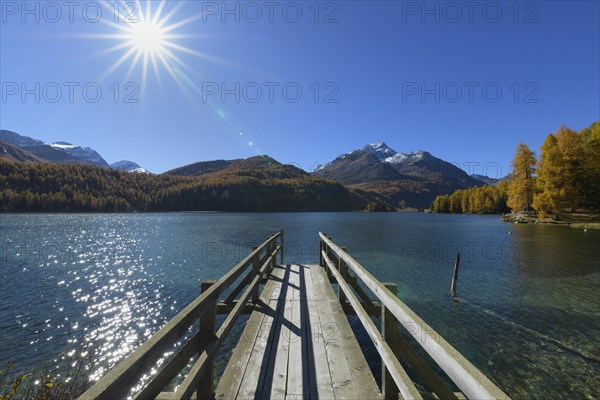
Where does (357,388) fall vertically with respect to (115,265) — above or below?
above

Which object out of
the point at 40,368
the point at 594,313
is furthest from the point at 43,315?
the point at 594,313

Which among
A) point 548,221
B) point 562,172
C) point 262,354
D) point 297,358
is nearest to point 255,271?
point 262,354

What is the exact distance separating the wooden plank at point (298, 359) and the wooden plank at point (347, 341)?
0.44m

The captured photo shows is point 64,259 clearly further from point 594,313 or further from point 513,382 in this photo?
point 594,313

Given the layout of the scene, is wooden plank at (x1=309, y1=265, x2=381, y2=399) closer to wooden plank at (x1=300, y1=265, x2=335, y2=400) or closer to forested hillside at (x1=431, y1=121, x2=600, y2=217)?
wooden plank at (x1=300, y1=265, x2=335, y2=400)

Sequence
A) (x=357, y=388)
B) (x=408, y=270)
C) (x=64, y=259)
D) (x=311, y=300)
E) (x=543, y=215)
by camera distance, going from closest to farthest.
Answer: (x=357, y=388) < (x=311, y=300) < (x=408, y=270) < (x=64, y=259) < (x=543, y=215)

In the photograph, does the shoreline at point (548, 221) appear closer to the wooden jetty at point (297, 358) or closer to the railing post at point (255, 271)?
the railing post at point (255, 271)

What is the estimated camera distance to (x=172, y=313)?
13984mm

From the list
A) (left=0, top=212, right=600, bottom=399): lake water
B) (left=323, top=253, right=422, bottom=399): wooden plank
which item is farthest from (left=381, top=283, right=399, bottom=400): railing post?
(left=0, top=212, right=600, bottom=399): lake water

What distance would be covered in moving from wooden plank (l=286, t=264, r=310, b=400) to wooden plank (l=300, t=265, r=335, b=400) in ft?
0.29

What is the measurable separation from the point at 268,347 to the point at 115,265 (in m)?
25.3

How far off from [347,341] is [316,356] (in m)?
0.80

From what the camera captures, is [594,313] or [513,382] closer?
[513,382]

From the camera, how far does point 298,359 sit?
198 inches
